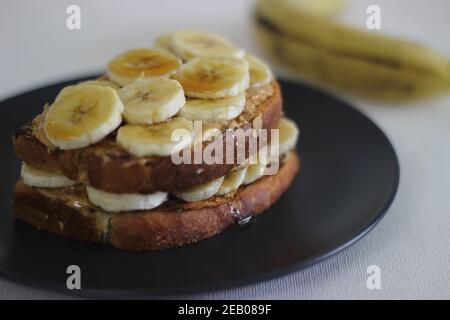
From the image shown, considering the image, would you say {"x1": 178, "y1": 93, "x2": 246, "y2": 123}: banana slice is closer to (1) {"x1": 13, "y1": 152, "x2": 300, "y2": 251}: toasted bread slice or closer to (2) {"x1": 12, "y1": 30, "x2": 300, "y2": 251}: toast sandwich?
(2) {"x1": 12, "y1": 30, "x2": 300, "y2": 251}: toast sandwich

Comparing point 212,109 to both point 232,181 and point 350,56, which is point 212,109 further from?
point 350,56

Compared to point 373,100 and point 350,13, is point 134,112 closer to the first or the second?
point 373,100

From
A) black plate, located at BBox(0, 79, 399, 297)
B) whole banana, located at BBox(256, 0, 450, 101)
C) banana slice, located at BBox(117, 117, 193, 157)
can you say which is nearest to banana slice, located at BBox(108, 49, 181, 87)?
banana slice, located at BBox(117, 117, 193, 157)

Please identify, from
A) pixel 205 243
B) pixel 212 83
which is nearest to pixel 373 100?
pixel 212 83

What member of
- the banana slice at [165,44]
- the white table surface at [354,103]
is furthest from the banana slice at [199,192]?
the banana slice at [165,44]

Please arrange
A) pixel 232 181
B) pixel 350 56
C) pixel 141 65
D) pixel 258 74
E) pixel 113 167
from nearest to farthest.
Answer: pixel 113 167
pixel 232 181
pixel 141 65
pixel 258 74
pixel 350 56

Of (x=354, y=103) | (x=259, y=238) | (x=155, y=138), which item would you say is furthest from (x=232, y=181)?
(x=354, y=103)

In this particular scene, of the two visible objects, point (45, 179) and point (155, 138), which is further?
point (45, 179)
